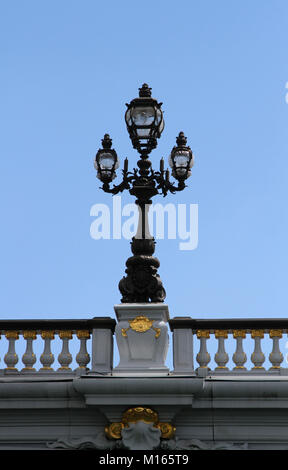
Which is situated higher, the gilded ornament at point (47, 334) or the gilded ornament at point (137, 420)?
the gilded ornament at point (47, 334)

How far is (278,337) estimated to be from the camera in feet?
69.6

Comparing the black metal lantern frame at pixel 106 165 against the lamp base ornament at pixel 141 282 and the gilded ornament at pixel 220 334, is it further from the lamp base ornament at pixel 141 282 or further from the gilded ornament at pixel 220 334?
the gilded ornament at pixel 220 334

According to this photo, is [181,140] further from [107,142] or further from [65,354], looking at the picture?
[65,354]

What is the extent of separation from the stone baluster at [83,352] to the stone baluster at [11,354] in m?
1.01

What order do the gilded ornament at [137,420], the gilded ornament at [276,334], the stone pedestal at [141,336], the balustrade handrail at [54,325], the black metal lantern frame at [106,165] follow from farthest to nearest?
the black metal lantern frame at [106,165]
the balustrade handrail at [54,325]
the gilded ornament at [276,334]
the stone pedestal at [141,336]
the gilded ornament at [137,420]

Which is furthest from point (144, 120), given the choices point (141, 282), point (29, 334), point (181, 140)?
point (29, 334)

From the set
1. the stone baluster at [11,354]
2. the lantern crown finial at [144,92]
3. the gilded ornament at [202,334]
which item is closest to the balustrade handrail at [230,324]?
the gilded ornament at [202,334]

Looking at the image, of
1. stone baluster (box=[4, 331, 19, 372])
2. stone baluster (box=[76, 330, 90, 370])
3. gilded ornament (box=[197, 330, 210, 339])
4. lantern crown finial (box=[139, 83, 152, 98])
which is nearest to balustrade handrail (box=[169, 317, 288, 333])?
gilded ornament (box=[197, 330, 210, 339])

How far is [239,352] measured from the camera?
21203mm

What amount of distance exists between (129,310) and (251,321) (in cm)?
197

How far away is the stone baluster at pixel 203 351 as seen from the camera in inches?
833

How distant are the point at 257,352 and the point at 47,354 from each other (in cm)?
339

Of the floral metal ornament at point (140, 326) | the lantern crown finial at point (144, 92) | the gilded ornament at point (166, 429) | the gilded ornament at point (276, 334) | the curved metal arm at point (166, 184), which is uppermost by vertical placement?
the lantern crown finial at point (144, 92)
